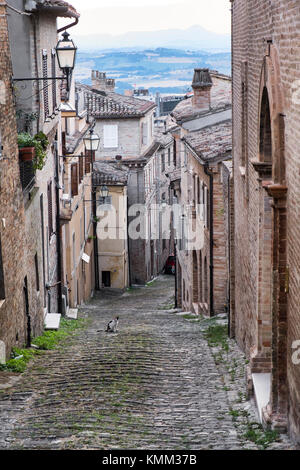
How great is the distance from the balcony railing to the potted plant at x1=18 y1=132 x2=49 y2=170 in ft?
0.43

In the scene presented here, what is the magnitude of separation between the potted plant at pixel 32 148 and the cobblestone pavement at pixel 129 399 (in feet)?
12.6

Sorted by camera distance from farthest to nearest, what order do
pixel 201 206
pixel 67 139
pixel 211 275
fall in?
1. pixel 67 139
2. pixel 201 206
3. pixel 211 275

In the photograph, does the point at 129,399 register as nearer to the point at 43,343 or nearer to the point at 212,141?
the point at 43,343

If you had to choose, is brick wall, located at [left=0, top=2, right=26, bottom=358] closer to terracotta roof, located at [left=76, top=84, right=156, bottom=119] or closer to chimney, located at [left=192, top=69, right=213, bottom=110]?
chimney, located at [left=192, top=69, right=213, bottom=110]

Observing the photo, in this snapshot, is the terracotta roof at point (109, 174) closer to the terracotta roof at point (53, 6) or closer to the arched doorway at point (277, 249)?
the terracotta roof at point (53, 6)

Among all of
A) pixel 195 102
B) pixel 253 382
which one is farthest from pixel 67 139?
pixel 253 382

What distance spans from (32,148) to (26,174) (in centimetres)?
78

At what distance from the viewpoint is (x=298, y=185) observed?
755cm

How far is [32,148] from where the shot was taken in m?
15.2

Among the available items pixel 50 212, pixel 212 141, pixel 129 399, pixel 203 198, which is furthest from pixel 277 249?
pixel 203 198

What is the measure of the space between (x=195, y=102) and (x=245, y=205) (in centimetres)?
1647

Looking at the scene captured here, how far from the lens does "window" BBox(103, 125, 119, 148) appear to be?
44562 millimetres

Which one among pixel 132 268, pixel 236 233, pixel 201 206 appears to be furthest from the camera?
pixel 132 268

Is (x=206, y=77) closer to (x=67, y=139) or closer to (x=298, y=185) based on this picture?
(x=67, y=139)
